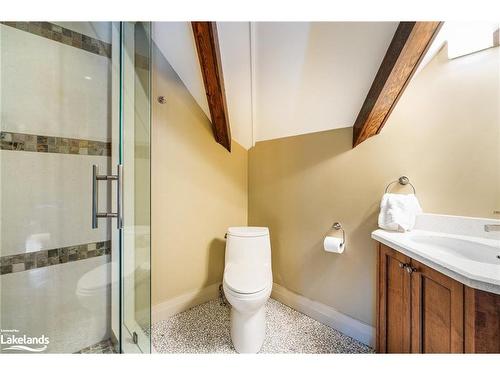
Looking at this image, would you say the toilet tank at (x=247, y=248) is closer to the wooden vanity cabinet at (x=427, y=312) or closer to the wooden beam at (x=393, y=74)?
the wooden vanity cabinet at (x=427, y=312)

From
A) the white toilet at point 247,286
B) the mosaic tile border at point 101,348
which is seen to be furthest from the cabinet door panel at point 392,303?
the mosaic tile border at point 101,348

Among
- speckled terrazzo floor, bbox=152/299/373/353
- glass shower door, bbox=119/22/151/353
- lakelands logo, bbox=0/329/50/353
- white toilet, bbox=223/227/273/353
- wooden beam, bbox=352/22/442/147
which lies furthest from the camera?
speckled terrazzo floor, bbox=152/299/373/353

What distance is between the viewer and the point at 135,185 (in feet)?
4.25

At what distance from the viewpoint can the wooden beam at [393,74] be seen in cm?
91

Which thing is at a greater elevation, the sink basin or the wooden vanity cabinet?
the sink basin

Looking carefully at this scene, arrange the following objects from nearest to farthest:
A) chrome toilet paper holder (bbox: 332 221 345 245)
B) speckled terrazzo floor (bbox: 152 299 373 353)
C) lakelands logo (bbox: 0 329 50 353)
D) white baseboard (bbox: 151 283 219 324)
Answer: lakelands logo (bbox: 0 329 50 353) < speckled terrazzo floor (bbox: 152 299 373 353) < chrome toilet paper holder (bbox: 332 221 345 245) < white baseboard (bbox: 151 283 219 324)

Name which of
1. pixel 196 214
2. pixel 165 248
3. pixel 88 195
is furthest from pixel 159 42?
pixel 165 248

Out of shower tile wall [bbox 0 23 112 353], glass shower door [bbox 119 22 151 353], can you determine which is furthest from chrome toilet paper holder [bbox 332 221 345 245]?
shower tile wall [bbox 0 23 112 353]

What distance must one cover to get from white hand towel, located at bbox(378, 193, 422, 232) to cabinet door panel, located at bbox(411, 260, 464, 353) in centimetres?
28

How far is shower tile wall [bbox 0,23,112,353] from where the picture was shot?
1.06m

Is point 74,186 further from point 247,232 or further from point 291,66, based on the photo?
point 291,66

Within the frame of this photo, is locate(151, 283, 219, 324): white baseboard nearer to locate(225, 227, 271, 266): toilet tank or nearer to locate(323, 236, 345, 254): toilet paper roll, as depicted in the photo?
locate(225, 227, 271, 266): toilet tank

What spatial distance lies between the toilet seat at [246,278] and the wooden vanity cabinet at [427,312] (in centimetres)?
70

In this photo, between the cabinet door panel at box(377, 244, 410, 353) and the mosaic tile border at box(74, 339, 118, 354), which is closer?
the cabinet door panel at box(377, 244, 410, 353)
